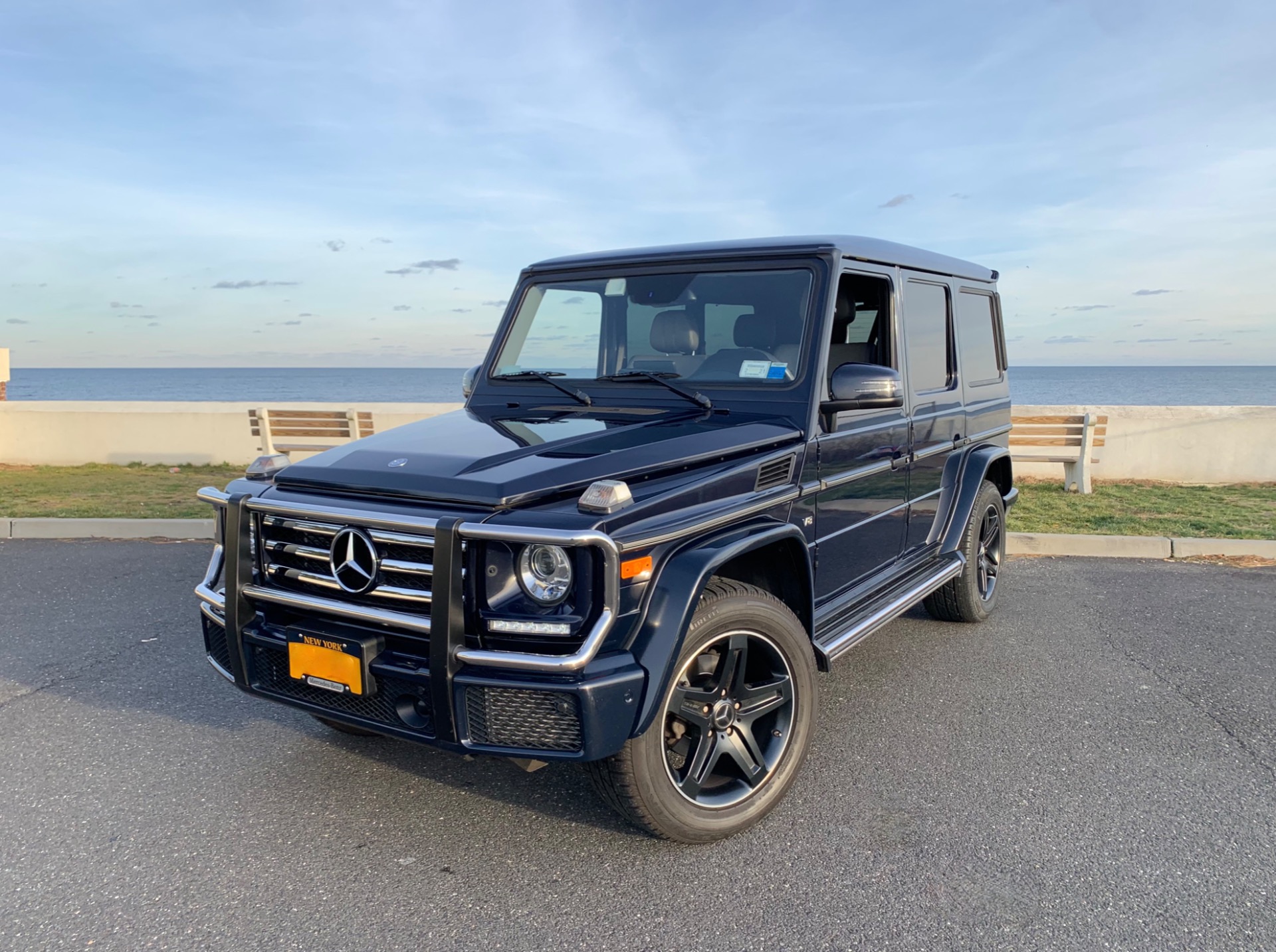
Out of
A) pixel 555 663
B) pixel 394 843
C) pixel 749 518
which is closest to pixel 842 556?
pixel 749 518

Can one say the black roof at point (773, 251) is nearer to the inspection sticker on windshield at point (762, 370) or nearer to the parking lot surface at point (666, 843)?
the inspection sticker on windshield at point (762, 370)

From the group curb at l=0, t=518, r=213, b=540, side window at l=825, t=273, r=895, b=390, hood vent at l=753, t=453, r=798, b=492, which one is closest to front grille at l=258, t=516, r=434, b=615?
hood vent at l=753, t=453, r=798, b=492

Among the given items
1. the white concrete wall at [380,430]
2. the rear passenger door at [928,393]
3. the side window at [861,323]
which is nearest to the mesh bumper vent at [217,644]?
the side window at [861,323]

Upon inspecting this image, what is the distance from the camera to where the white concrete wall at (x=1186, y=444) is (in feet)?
34.4

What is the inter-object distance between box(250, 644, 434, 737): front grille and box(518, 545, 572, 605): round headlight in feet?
1.37

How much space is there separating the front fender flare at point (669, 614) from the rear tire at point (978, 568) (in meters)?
2.56

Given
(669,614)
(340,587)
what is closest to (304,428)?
(340,587)

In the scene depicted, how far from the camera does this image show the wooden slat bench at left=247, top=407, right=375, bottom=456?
10398mm

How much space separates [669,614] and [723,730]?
0.63m

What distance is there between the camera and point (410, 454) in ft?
10.2

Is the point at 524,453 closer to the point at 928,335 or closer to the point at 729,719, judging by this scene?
the point at 729,719

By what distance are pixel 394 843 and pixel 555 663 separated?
104 centimetres

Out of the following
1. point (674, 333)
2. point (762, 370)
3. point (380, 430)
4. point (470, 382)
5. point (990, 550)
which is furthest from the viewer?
point (380, 430)

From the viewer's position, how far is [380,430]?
384 inches
